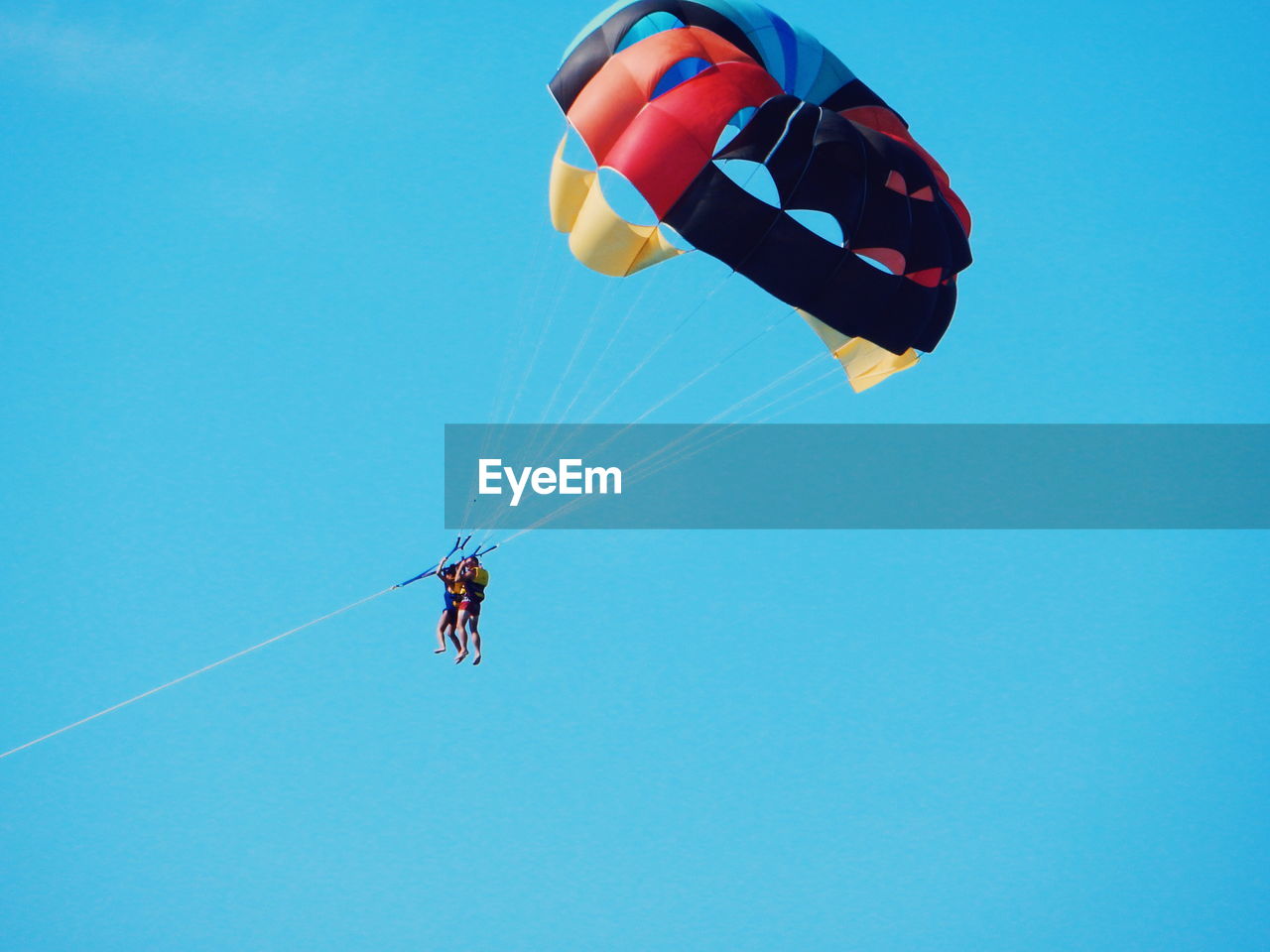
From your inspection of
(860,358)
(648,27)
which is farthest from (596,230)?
(860,358)

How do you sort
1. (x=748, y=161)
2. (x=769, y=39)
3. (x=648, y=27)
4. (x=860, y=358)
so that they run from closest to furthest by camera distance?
1. (x=748, y=161)
2. (x=648, y=27)
3. (x=769, y=39)
4. (x=860, y=358)

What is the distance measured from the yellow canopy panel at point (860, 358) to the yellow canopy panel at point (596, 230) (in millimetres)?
2091

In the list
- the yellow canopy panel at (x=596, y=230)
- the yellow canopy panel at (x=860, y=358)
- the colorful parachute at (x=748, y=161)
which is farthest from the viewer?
the yellow canopy panel at (x=860, y=358)

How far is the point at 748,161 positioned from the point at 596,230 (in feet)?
5.63

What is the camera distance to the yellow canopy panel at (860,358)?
1867 centimetres

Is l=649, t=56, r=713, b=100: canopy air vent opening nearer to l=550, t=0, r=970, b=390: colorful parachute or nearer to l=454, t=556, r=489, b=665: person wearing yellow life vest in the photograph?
l=550, t=0, r=970, b=390: colorful parachute

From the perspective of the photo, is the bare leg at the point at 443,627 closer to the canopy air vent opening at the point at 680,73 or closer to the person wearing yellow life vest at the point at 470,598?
the person wearing yellow life vest at the point at 470,598

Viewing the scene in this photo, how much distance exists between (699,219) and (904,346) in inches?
99.9

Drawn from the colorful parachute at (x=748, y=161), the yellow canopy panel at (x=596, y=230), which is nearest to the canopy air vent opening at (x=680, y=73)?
the colorful parachute at (x=748, y=161)

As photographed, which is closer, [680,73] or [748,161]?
[748,161]

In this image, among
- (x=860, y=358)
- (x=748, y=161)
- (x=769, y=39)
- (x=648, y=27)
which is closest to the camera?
(x=748, y=161)

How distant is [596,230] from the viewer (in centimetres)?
1731


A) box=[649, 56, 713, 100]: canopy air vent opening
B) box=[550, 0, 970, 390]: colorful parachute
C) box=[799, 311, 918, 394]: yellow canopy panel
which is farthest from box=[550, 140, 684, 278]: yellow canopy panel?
box=[799, 311, 918, 394]: yellow canopy panel

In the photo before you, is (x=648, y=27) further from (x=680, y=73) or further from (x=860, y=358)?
(x=860, y=358)
